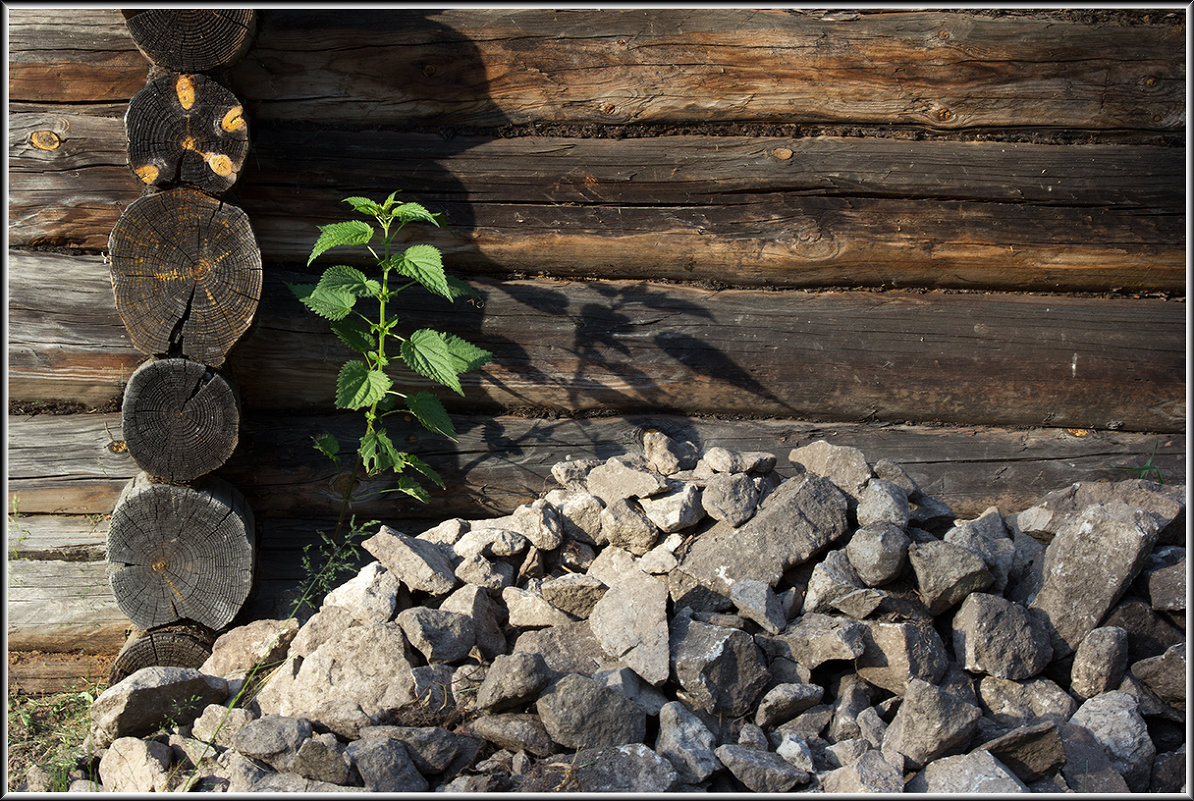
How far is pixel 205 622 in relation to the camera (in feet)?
10.0

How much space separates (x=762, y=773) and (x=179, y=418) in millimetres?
2244

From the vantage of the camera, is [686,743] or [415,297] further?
[415,297]

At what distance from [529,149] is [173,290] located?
1.41 m

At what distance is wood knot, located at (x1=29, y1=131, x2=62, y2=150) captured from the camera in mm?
3117

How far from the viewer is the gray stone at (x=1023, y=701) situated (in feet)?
8.14

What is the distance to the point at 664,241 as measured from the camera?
328cm

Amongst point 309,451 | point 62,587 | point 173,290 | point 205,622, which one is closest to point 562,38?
point 173,290

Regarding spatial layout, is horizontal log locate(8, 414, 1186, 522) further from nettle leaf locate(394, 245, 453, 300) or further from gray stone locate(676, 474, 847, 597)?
nettle leaf locate(394, 245, 453, 300)

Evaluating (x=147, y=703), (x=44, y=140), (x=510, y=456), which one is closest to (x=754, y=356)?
(x=510, y=456)

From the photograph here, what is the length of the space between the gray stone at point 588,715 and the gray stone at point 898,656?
0.74 m

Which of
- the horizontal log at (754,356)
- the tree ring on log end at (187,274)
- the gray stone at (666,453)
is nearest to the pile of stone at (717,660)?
the gray stone at (666,453)

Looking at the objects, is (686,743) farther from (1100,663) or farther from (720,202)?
(720,202)

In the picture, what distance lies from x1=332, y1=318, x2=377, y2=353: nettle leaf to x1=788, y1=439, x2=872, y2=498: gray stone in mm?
1696

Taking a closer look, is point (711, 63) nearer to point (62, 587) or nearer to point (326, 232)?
point (326, 232)
